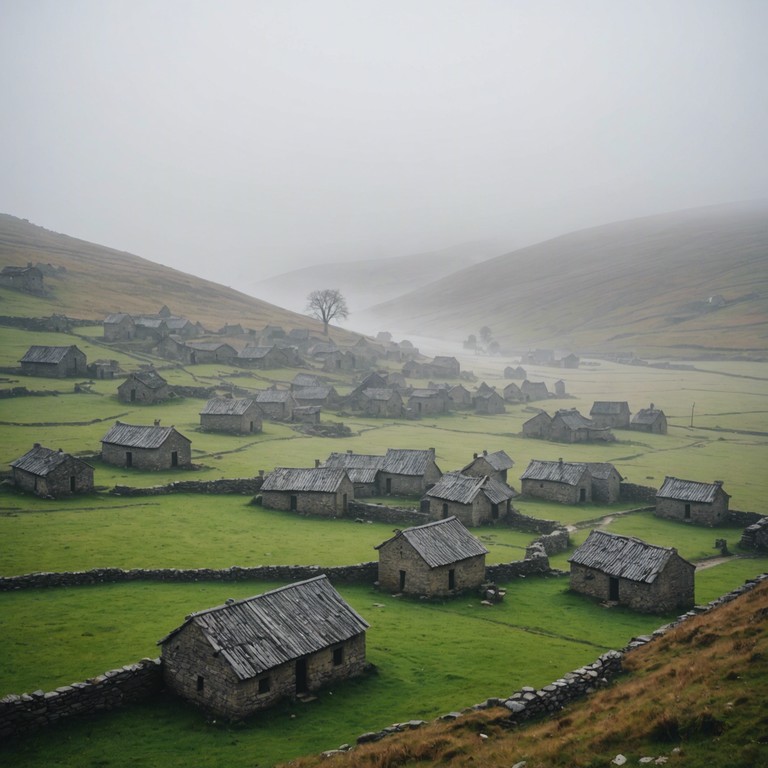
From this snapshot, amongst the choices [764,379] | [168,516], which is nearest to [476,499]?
[168,516]

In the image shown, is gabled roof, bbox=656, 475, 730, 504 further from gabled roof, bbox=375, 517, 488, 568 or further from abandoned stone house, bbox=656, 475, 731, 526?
gabled roof, bbox=375, 517, 488, 568

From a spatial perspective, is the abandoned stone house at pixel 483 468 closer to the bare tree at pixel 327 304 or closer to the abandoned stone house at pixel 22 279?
the abandoned stone house at pixel 22 279

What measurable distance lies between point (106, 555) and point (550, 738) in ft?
92.1

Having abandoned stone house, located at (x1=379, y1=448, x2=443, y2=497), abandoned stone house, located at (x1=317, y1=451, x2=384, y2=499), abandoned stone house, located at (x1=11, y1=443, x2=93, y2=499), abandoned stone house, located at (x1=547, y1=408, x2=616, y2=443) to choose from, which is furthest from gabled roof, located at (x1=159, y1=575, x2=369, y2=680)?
abandoned stone house, located at (x1=547, y1=408, x2=616, y2=443)

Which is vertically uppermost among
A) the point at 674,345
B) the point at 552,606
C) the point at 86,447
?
the point at 674,345

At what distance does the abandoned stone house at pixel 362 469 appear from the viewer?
198 ft

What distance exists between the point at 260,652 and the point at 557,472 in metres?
42.9

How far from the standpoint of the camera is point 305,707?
24.3m

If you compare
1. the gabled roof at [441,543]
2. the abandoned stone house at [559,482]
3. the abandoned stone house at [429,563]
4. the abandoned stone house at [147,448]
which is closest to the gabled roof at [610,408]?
the abandoned stone house at [559,482]

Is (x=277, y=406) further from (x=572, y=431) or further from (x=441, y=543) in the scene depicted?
(x=441, y=543)

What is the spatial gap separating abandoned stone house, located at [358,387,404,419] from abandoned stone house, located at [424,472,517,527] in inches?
1920

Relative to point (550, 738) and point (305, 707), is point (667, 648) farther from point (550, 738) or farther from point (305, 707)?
point (305, 707)

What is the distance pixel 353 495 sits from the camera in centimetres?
5700

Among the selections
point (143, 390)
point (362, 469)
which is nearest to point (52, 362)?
point (143, 390)
